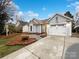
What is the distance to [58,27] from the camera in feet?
107

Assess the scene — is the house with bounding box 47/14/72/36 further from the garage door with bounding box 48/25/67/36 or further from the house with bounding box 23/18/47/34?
the house with bounding box 23/18/47/34

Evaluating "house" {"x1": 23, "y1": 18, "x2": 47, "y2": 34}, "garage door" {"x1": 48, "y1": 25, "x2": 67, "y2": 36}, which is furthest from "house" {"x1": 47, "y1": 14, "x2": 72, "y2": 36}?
"house" {"x1": 23, "y1": 18, "x2": 47, "y2": 34}

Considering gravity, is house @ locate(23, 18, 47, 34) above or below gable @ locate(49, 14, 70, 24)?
below

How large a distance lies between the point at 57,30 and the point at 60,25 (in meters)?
1.34

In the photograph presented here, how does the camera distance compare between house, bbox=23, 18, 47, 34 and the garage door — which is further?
house, bbox=23, 18, 47, 34

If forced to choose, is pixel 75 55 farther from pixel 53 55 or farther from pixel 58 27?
pixel 58 27

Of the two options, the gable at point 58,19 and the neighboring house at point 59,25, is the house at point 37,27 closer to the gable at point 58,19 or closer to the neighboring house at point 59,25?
the neighboring house at point 59,25

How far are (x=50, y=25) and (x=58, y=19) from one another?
93.5 inches

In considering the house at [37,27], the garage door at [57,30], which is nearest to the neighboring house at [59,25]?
the garage door at [57,30]

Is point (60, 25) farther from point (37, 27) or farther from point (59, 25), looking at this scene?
point (37, 27)

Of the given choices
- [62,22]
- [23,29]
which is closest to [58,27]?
[62,22]

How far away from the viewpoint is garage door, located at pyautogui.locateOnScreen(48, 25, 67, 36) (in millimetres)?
31053

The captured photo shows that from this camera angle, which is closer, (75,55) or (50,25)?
(75,55)

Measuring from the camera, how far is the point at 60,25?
105 feet
